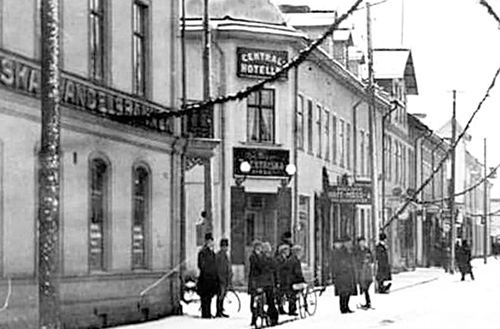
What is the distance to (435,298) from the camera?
1497 inches

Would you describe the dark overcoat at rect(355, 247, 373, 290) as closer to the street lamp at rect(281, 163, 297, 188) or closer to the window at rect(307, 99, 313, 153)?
the street lamp at rect(281, 163, 297, 188)

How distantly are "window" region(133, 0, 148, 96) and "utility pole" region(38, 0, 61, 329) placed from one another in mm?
9979

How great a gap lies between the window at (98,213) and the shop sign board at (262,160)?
16.0 m

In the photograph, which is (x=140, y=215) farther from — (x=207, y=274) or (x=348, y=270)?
(x=348, y=270)

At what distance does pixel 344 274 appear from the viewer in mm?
29391

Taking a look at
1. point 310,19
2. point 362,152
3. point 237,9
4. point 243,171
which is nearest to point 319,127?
point 310,19

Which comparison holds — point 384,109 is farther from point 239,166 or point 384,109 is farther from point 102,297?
point 102,297

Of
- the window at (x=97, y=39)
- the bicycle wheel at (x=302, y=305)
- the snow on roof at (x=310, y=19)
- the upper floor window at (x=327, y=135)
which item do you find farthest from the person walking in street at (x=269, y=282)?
the snow on roof at (x=310, y=19)

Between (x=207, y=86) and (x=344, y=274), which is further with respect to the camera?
(x=207, y=86)

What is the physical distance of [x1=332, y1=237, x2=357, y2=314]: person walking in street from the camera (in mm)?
29422

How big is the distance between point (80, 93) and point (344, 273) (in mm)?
9642

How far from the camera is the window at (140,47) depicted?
25.6 m

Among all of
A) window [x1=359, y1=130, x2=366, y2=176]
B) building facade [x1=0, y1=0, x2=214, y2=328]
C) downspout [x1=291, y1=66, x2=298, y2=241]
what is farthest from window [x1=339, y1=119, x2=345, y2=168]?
building facade [x1=0, y1=0, x2=214, y2=328]

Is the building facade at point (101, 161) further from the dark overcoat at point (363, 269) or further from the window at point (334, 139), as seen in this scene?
the window at point (334, 139)
